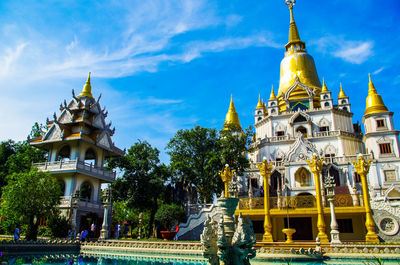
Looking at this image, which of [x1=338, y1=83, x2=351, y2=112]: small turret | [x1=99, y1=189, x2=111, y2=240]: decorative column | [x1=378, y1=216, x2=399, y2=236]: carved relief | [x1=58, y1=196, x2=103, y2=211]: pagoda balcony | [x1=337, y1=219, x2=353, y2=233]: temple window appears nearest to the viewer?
[x1=378, y1=216, x2=399, y2=236]: carved relief

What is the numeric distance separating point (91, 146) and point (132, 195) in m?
6.17

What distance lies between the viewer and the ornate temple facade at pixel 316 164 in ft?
65.6

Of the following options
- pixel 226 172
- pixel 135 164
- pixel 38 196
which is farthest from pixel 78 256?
pixel 135 164

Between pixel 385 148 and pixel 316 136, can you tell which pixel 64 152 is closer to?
pixel 316 136

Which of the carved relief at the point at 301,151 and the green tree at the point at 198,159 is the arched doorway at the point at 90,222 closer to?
the green tree at the point at 198,159

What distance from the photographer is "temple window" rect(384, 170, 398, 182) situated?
96.4 ft

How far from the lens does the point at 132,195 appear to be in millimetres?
31516

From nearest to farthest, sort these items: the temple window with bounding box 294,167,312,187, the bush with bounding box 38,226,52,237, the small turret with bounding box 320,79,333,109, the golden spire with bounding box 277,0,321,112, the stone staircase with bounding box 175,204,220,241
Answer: the bush with bounding box 38,226,52,237, the stone staircase with bounding box 175,204,220,241, the temple window with bounding box 294,167,312,187, the small turret with bounding box 320,79,333,109, the golden spire with bounding box 277,0,321,112

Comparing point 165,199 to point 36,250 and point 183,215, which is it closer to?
point 183,215

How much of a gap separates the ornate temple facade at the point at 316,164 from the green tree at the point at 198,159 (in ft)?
12.6

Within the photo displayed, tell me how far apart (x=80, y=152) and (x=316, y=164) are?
66.3ft

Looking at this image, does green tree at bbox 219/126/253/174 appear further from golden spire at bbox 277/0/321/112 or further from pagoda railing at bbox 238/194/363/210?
golden spire at bbox 277/0/321/112

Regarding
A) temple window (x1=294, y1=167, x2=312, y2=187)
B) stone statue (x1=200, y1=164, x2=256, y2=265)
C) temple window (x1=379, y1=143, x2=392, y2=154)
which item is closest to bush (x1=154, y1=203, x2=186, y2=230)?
temple window (x1=294, y1=167, x2=312, y2=187)

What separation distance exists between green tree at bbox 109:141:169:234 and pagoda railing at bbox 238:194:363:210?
39.5 ft
